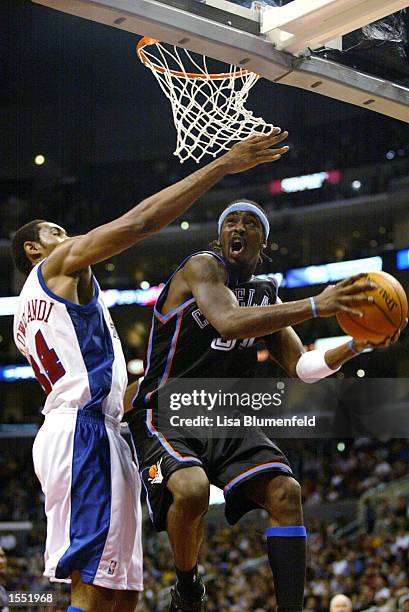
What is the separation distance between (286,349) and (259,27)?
1.57 m

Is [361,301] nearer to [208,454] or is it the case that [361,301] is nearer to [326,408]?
[208,454]

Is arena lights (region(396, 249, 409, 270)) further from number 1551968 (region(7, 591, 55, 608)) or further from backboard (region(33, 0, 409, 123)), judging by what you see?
backboard (region(33, 0, 409, 123))

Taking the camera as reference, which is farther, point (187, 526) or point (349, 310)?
point (187, 526)

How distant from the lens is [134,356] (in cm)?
2147

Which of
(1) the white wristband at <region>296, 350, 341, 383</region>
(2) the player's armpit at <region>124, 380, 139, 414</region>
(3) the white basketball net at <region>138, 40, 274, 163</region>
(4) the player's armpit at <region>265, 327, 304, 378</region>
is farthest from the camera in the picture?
(3) the white basketball net at <region>138, 40, 274, 163</region>

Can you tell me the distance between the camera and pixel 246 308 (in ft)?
11.8

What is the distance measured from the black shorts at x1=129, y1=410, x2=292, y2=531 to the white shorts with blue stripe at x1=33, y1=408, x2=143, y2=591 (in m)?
0.14

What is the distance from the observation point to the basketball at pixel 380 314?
340 centimetres

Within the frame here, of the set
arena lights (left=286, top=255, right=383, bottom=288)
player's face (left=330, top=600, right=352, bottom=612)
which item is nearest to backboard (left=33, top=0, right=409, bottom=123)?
player's face (left=330, top=600, right=352, bottom=612)

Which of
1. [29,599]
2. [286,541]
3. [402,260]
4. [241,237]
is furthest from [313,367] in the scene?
[402,260]

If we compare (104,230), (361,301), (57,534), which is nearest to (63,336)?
(104,230)

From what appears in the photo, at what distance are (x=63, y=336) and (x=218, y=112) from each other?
2018mm

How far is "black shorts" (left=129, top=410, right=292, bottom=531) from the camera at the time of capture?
12.3 feet

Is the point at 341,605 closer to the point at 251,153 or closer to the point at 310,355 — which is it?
the point at 310,355
